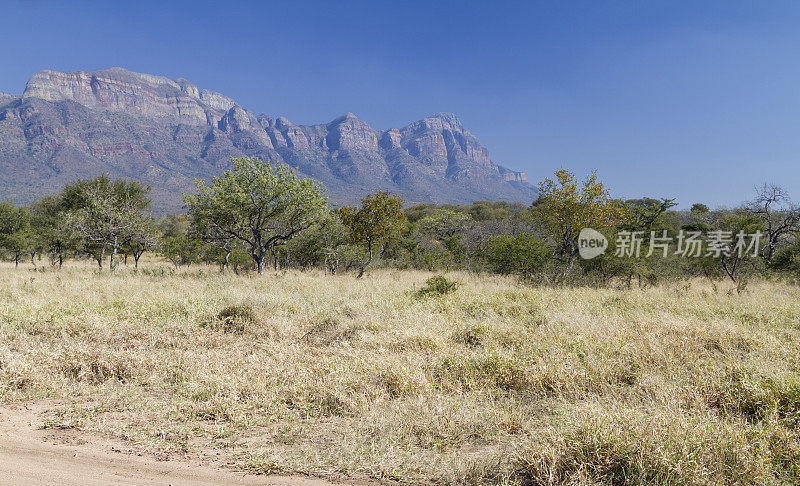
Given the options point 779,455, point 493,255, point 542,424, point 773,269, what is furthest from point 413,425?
point 773,269

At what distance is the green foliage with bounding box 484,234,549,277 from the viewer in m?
19.7

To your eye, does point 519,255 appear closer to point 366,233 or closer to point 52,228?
point 366,233

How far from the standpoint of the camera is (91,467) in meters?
3.36

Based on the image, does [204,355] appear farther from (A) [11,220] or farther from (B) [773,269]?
(A) [11,220]

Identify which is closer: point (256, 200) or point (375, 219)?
point (256, 200)

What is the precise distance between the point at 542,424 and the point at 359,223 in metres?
18.5

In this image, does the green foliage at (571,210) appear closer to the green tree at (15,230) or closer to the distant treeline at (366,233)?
the distant treeline at (366,233)

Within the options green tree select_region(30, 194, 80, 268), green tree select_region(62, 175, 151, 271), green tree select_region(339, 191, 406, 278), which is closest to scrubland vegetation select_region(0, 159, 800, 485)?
green tree select_region(339, 191, 406, 278)
